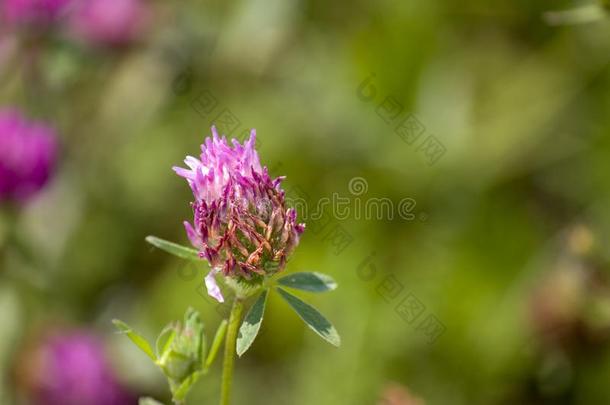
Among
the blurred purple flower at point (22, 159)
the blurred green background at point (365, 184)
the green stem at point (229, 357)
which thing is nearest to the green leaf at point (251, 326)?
the green stem at point (229, 357)

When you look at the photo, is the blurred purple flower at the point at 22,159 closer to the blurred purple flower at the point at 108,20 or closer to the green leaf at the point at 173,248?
the blurred purple flower at the point at 108,20

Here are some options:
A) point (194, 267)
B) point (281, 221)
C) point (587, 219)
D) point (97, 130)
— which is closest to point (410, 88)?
point (587, 219)

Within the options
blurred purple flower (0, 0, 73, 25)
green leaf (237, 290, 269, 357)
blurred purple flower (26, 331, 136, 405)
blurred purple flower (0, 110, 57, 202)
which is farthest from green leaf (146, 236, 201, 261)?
blurred purple flower (0, 0, 73, 25)

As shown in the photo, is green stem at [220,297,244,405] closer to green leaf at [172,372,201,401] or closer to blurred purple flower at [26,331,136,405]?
green leaf at [172,372,201,401]

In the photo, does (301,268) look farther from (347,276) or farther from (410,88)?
(410,88)

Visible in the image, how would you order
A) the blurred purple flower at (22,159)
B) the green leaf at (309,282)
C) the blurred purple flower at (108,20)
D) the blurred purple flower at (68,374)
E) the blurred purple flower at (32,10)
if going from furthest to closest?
the blurred purple flower at (108,20) → the blurred purple flower at (32,10) → the blurred purple flower at (68,374) → the blurred purple flower at (22,159) → the green leaf at (309,282)
